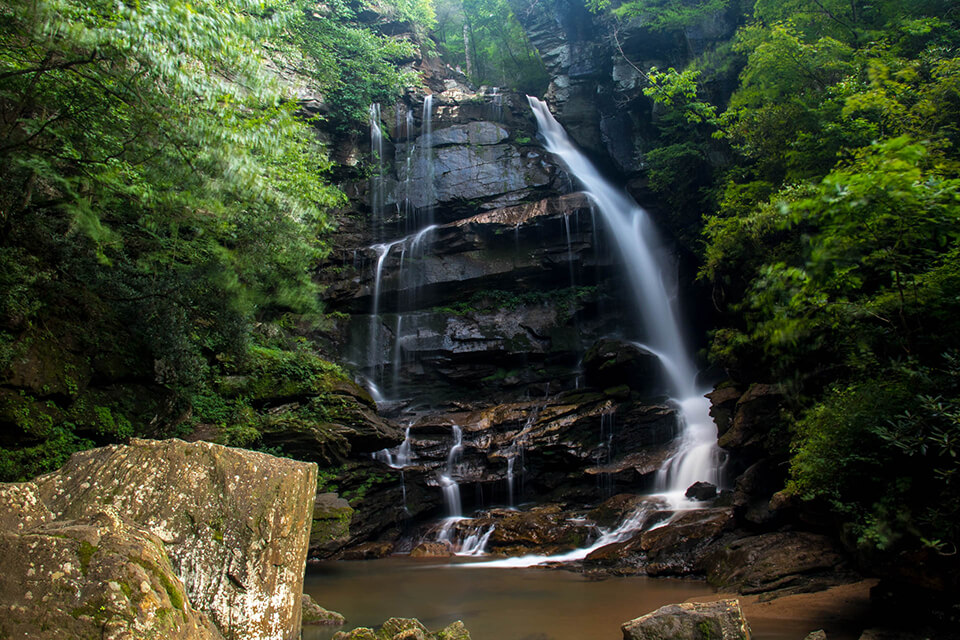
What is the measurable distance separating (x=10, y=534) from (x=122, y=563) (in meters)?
0.43

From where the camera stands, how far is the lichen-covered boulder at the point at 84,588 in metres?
1.90

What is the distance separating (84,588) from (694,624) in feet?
12.2

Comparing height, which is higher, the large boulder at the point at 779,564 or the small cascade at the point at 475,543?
the large boulder at the point at 779,564

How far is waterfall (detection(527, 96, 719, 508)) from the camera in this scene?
14.7 meters

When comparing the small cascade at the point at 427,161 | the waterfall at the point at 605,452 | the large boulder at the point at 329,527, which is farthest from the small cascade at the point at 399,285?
the large boulder at the point at 329,527

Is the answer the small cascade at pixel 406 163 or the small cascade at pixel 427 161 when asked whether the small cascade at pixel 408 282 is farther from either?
the small cascade at pixel 406 163

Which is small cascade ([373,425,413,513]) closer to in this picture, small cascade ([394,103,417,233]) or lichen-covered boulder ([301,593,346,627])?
lichen-covered boulder ([301,593,346,627])

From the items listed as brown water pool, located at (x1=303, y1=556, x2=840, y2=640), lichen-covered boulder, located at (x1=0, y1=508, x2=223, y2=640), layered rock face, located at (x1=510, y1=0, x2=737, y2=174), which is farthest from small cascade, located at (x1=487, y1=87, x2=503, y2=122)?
lichen-covered boulder, located at (x1=0, y1=508, x2=223, y2=640)

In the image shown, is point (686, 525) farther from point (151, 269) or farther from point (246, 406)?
point (151, 269)

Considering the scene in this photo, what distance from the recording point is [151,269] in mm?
9477

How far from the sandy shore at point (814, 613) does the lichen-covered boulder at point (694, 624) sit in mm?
1506

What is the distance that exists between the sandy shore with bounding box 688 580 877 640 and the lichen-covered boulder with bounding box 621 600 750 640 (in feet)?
4.94

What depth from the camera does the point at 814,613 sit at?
5426 millimetres

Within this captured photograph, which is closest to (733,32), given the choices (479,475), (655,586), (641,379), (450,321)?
(641,379)
